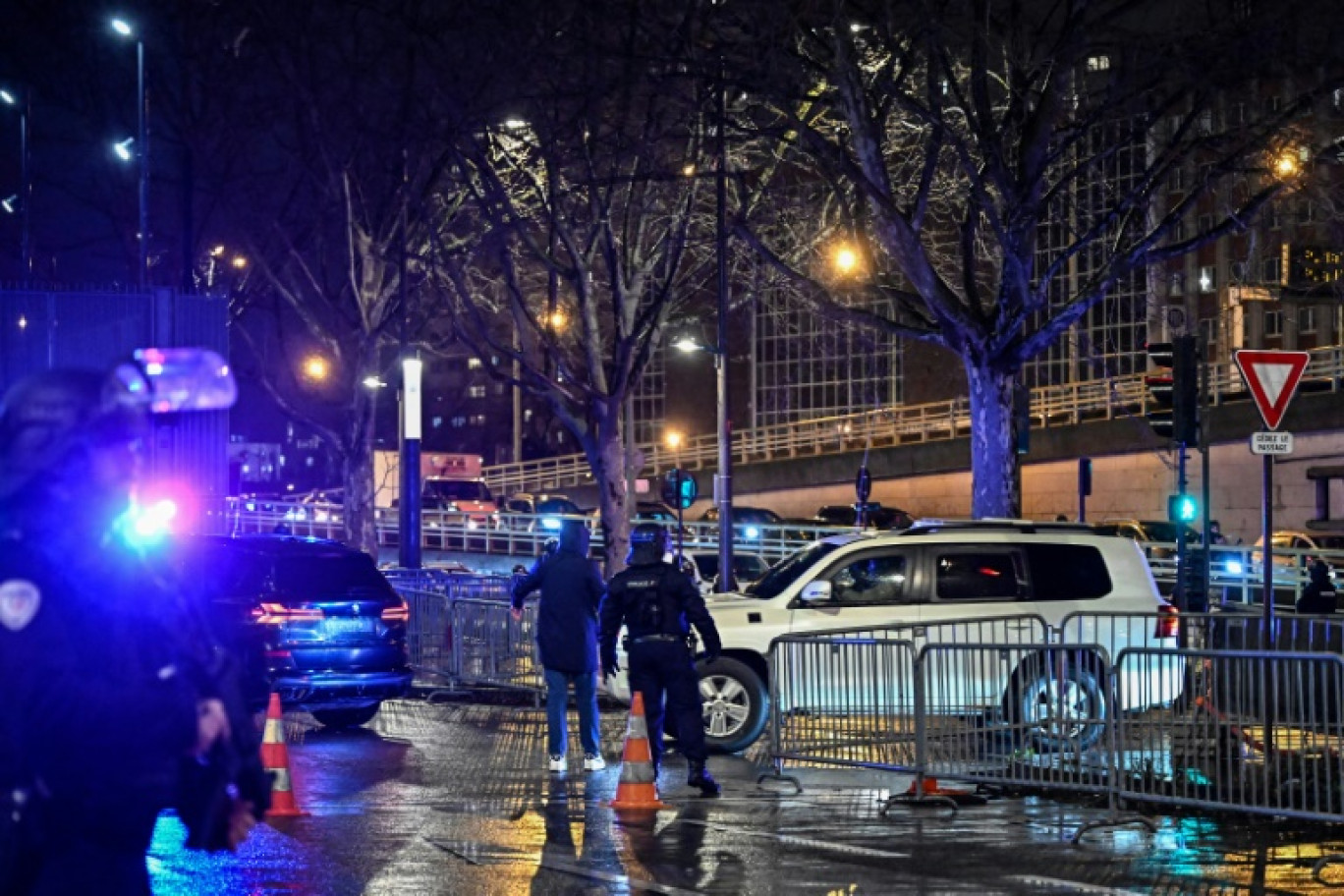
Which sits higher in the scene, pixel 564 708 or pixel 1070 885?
pixel 564 708

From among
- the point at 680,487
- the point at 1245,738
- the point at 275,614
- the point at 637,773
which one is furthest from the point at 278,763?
the point at 680,487

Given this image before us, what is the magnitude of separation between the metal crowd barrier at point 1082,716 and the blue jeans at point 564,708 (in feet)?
4.44

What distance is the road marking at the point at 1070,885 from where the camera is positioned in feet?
31.5

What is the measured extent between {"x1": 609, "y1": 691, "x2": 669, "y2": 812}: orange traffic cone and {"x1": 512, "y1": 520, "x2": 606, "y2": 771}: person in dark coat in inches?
67.5

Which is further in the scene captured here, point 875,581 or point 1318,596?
point 1318,596

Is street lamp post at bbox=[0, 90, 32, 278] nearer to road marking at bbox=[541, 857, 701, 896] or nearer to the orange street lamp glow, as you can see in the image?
the orange street lamp glow

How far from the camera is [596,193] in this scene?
30562 mm

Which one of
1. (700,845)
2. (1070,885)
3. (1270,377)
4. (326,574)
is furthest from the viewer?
(326,574)

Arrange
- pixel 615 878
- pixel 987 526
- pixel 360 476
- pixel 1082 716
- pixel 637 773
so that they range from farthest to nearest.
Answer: pixel 360 476 < pixel 987 526 < pixel 637 773 < pixel 1082 716 < pixel 615 878

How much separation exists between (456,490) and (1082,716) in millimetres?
52114

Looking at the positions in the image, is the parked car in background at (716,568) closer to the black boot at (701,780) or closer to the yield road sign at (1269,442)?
the yield road sign at (1269,442)

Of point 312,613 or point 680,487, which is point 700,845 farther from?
point 680,487

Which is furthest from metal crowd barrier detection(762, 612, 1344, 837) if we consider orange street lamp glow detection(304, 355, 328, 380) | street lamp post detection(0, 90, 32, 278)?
orange street lamp glow detection(304, 355, 328, 380)

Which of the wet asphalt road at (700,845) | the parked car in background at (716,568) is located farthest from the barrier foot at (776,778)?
the parked car in background at (716,568)
